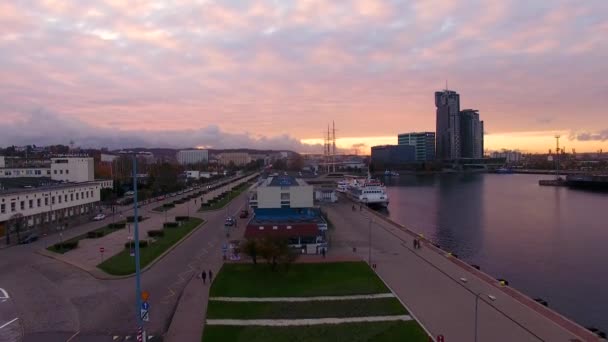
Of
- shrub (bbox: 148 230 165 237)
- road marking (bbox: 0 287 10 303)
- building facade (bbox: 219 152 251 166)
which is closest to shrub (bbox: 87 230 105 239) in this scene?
shrub (bbox: 148 230 165 237)

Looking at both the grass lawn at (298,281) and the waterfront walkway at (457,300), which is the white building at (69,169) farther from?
the grass lawn at (298,281)

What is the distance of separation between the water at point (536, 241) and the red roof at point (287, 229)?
7556 mm

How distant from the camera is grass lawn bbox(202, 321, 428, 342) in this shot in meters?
9.95

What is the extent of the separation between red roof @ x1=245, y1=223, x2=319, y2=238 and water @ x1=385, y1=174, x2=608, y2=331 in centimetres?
756

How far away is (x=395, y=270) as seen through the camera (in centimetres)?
1602

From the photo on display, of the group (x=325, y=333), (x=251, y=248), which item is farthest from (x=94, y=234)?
(x=325, y=333)

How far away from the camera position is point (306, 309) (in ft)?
38.7

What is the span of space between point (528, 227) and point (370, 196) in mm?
17554

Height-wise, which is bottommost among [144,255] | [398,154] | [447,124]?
[144,255]

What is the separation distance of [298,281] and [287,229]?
5148 millimetres

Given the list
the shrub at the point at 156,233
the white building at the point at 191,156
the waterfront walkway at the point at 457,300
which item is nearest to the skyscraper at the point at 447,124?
the white building at the point at 191,156

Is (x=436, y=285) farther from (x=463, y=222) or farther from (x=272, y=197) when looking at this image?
(x=463, y=222)

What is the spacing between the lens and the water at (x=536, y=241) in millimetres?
16312

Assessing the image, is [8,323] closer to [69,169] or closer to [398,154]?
[69,169]
